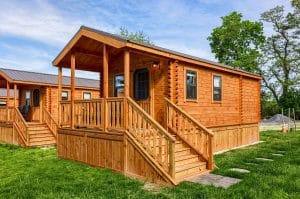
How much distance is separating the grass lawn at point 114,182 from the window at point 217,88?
3310 mm

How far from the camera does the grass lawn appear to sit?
577 cm

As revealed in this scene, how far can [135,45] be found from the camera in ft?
25.5

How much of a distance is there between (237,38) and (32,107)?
2893cm

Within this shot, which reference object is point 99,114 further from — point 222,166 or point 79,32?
point 222,166

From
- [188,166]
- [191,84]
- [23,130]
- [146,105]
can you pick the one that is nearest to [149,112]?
[146,105]

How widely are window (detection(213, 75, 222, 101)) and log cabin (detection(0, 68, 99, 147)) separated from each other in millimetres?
8781

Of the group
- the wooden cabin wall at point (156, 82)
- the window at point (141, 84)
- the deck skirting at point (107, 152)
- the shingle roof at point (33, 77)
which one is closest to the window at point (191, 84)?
the wooden cabin wall at point (156, 82)

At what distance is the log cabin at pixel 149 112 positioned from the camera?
741 centimetres

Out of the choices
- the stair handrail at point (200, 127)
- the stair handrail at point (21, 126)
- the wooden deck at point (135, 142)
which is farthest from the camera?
the stair handrail at point (21, 126)

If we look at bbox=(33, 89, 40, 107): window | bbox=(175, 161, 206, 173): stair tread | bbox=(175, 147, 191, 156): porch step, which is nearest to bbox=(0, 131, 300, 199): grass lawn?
bbox=(175, 161, 206, 173): stair tread

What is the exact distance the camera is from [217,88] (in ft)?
39.9

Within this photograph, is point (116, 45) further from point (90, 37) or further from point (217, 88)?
point (217, 88)

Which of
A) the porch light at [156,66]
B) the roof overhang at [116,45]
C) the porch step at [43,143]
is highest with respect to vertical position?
the roof overhang at [116,45]

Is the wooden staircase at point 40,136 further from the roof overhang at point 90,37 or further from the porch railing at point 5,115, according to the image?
the roof overhang at point 90,37
